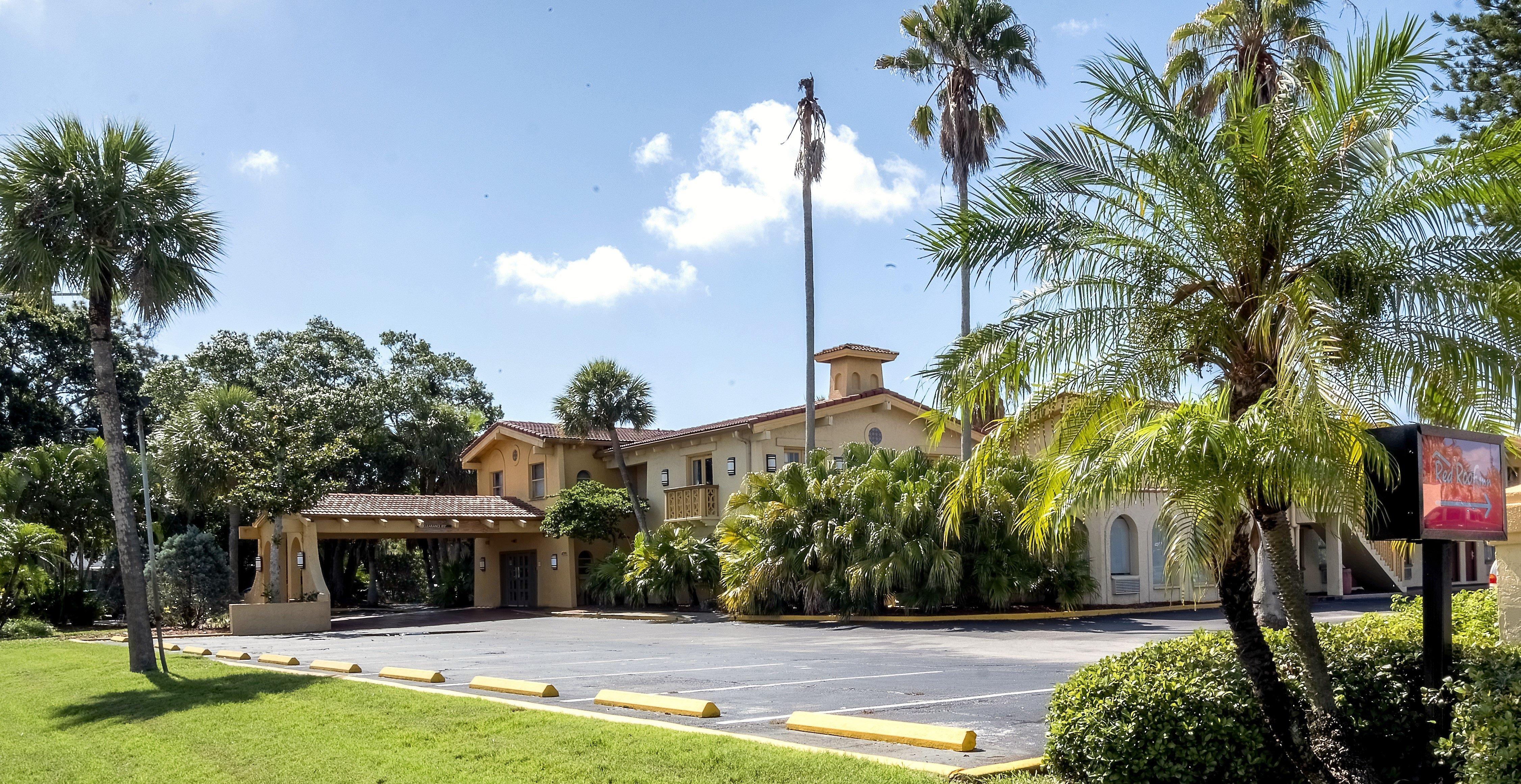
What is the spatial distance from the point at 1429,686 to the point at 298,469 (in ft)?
94.1

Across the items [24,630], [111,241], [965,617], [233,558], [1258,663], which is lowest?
[24,630]

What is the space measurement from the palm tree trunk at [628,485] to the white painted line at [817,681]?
830 inches

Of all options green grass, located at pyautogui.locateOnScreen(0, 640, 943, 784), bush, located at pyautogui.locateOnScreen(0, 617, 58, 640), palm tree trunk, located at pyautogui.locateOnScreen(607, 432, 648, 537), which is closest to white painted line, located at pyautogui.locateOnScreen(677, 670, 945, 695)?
green grass, located at pyautogui.locateOnScreen(0, 640, 943, 784)

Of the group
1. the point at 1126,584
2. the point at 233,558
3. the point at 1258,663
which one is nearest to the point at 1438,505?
the point at 1258,663

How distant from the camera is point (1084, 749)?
768 centimetres

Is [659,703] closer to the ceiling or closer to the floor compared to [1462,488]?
closer to the floor

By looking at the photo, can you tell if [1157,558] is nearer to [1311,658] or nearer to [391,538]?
[1311,658]

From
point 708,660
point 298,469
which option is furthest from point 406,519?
point 708,660

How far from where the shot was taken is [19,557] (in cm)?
3006

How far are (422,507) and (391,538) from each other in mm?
2040

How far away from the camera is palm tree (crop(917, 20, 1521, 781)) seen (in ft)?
22.8

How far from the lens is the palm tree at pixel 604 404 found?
120ft

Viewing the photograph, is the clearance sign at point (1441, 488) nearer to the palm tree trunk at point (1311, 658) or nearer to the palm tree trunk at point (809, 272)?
the palm tree trunk at point (1311, 658)

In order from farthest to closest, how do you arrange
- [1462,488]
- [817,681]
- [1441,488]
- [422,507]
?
[422,507], [817,681], [1462,488], [1441,488]
